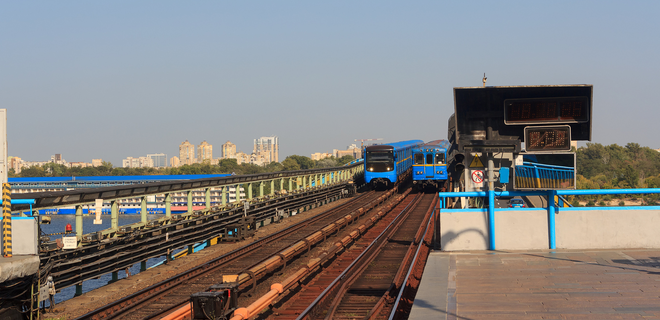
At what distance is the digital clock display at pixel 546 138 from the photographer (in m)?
9.98

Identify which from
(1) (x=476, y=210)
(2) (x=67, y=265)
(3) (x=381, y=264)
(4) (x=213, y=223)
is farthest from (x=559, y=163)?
(4) (x=213, y=223)

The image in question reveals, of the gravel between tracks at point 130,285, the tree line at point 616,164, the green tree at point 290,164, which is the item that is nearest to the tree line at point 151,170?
the green tree at point 290,164

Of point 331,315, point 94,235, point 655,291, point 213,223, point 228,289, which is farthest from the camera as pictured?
point 213,223

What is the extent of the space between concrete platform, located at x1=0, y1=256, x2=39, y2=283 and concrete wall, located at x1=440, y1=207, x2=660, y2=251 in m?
7.20

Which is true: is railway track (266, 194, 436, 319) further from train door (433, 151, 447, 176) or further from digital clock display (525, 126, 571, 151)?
train door (433, 151, 447, 176)

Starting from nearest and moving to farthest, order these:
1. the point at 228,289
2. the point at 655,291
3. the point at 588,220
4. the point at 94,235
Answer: the point at 655,291 < the point at 228,289 < the point at 588,220 < the point at 94,235

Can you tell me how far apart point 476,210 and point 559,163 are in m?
1.96

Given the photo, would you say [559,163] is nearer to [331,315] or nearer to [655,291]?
[655,291]

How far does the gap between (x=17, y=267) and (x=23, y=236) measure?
26.0 inches

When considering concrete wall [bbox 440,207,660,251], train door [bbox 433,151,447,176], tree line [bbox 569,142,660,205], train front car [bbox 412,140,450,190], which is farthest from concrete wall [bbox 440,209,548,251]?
tree line [bbox 569,142,660,205]

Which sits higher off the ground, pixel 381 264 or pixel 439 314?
pixel 439 314

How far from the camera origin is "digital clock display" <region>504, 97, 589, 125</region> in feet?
33.0

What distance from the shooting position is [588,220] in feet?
32.3

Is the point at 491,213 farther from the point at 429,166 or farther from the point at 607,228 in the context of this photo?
the point at 429,166
